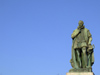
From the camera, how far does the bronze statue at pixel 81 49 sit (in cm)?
1515

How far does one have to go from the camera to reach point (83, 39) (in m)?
15.7

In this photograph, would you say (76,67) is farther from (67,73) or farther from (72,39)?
(72,39)

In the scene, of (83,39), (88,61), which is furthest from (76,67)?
(83,39)

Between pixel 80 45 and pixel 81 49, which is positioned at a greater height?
pixel 80 45

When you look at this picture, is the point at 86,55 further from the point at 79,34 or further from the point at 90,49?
the point at 79,34

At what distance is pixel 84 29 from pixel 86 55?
2.06 metres

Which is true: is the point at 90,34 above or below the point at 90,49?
above

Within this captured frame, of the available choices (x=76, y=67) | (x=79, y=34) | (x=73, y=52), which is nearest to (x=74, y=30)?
(x=79, y=34)

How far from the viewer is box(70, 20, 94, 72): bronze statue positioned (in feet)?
49.7

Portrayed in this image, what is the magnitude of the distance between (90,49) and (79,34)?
1.52 m

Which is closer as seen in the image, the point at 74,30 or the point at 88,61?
the point at 88,61

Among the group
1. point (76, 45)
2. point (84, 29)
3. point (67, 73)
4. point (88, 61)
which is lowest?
point (67, 73)

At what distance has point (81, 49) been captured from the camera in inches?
608

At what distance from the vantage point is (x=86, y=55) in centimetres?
1523
